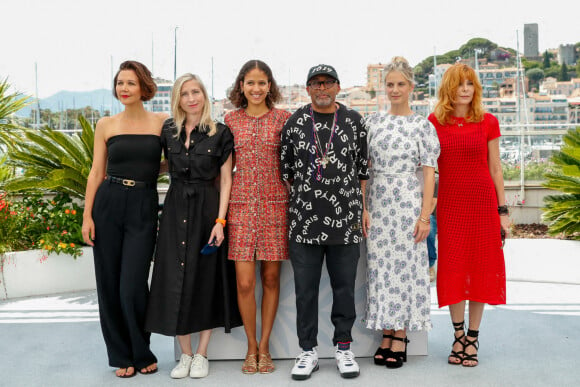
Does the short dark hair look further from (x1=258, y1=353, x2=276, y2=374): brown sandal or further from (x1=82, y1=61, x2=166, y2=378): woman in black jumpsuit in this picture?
(x1=258, y1=353, x2=276, y2=374): brown sandal

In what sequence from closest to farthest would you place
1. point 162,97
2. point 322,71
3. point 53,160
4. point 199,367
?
point 322,71
point 199,367
point 53,160
point 162,97

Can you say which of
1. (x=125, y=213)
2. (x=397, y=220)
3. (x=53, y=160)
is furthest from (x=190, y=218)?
(x=53, y=160)

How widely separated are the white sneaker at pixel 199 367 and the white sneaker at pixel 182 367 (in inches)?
1.1

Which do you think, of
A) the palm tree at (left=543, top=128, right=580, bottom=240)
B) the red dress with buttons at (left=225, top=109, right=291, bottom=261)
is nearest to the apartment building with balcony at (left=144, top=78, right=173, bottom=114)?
the red dress with buttons at (left=225, top=109, right=291, bottom=261)

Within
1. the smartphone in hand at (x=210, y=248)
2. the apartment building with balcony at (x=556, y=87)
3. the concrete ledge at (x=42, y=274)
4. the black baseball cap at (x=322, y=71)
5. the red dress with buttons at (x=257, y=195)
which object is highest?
the apartment building with balcony at (x=556, y=87)

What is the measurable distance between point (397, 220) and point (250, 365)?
1.19m

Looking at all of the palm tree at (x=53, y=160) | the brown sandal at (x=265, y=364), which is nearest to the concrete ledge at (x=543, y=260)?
the brown sandal at (x=265, y=364)

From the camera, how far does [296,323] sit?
3352mm

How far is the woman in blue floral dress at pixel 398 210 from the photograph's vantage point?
10.2ft

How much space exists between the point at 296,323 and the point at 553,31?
915 inches

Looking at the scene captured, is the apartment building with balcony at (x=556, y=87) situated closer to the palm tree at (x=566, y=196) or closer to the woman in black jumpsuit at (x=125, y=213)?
the palm tree at (x=566, y=196)

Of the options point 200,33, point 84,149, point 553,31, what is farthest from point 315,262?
point 553,31

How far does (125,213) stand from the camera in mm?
3102

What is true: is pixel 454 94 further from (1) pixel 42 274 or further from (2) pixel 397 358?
(1) pixel 42 274
